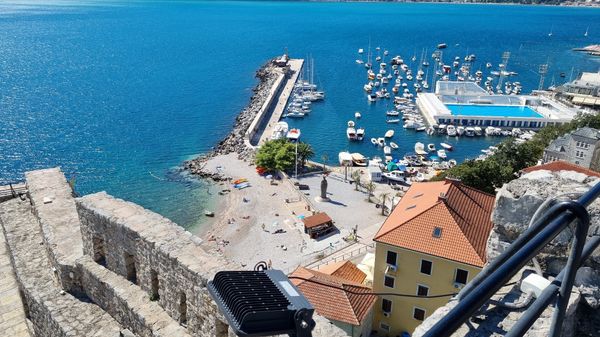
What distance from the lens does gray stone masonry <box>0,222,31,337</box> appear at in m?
17.5

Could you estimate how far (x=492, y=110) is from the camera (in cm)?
7756

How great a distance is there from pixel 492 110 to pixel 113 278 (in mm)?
76179

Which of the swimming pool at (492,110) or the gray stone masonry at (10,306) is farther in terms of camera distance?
the swimming pool at (492,110)

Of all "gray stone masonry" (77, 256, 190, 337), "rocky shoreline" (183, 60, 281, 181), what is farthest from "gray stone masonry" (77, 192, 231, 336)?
"rocky shoreline" (183, 60, 281, 181)

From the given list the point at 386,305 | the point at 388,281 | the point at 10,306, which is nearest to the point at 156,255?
the point at 10,306

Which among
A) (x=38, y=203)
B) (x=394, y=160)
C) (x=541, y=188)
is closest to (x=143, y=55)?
(x=394, y=160)

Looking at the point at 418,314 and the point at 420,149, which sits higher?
the point at 418,314

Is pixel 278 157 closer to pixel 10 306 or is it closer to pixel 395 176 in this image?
pixel 395 176

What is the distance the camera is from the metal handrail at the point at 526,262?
2090 millimetres

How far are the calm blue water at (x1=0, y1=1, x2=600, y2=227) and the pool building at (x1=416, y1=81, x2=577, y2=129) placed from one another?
22.8 ft

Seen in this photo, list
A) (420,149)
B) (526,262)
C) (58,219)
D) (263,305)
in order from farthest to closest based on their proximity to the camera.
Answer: (420,149) < (58,219) < (263,305) < (526,262)

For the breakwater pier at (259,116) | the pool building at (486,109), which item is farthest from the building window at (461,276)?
the pool building at (486,109)

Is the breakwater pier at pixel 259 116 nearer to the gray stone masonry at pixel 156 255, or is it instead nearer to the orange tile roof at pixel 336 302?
the orange tile roof at pixel 336 302

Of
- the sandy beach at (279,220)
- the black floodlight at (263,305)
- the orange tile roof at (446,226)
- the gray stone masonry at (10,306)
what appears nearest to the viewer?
the black floodlight at (263,305)
